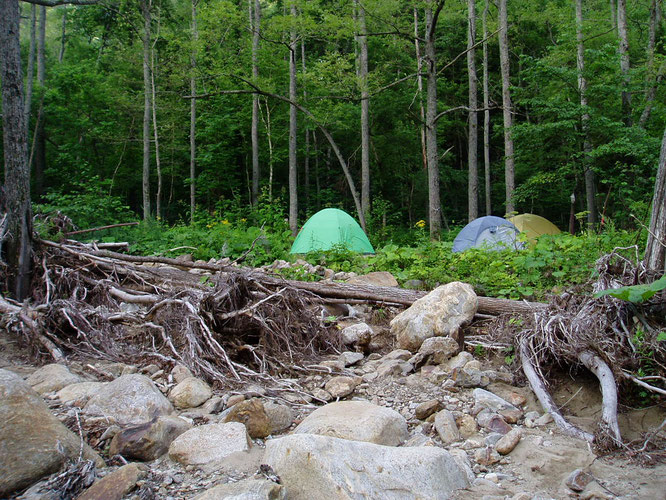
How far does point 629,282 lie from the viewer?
3.46 metres

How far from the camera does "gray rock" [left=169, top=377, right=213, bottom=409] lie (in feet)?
10.8

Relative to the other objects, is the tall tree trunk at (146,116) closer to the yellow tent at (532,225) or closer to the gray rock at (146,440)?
the yellow tent at (532,225)

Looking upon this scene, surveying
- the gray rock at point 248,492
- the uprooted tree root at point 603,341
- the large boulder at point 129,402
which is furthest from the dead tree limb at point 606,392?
the large boulder at point 129,402

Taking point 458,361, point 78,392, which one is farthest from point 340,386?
point 78,392

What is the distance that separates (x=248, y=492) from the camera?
78.9 inches

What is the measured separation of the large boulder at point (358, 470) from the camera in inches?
82.0

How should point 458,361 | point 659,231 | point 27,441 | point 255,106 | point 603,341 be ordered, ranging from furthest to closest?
point 255,106
point 458,361
point 659,231
point 603,341
point 27,441

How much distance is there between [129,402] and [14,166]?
336 centimetres

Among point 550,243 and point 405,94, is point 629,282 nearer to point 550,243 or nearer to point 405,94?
point 550,243

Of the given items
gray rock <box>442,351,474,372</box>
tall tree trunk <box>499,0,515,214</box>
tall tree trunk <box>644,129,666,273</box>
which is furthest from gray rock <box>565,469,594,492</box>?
tall tree trunk <box>499,0,515,214</box>

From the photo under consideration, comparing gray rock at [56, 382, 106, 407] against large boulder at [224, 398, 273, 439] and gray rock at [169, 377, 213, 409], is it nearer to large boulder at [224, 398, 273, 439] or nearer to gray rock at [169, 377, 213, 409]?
gray rock at [169, 377, 213, 409]

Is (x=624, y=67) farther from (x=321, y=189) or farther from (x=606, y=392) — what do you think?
(x=606, y=392)

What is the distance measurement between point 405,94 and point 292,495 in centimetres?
1875

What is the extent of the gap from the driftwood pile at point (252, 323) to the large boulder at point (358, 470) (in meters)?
1.05
